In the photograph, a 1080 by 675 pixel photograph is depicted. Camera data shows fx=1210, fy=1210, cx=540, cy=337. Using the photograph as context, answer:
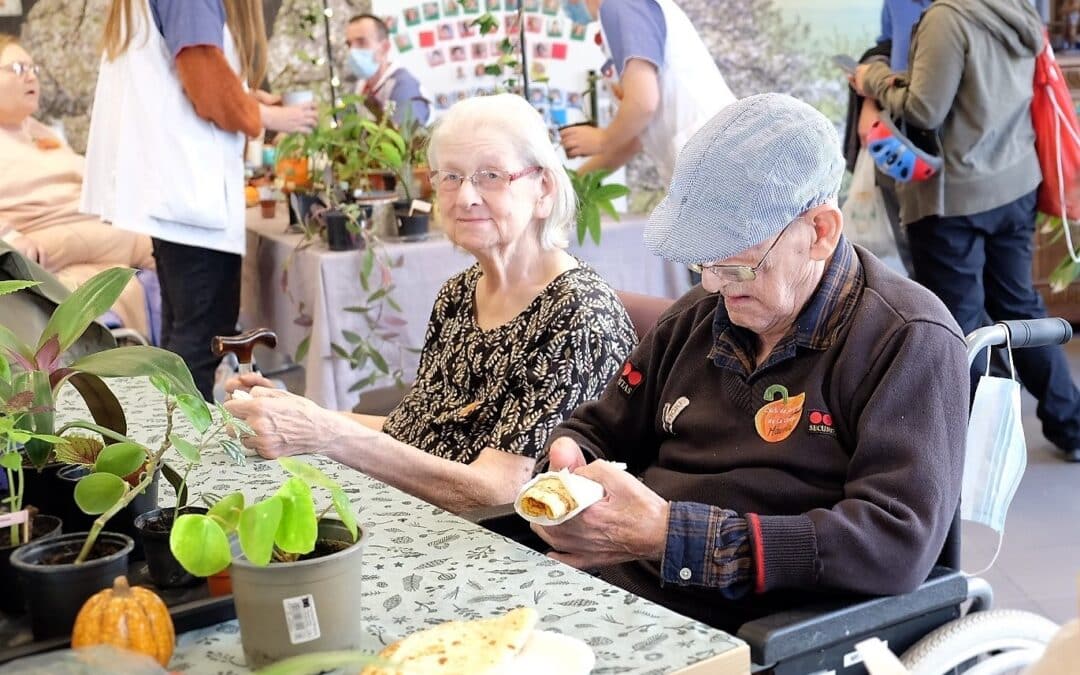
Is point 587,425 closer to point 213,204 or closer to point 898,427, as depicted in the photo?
point 898,427

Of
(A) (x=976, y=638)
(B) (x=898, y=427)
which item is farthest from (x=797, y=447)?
(A) (x=976, y=638)

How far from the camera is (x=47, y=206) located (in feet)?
14.8

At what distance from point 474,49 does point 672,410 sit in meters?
4.33

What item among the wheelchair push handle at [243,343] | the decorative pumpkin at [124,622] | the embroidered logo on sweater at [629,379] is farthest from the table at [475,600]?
the wheelchair push handle at [243,343]

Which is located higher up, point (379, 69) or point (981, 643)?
point (379, 69)

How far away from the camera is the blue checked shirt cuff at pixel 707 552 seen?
52.5 inches

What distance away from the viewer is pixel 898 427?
1329 mm

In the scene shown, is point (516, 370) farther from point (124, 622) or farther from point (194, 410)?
point (124, 622)

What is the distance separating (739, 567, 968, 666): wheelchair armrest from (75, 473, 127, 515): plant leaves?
60 cm

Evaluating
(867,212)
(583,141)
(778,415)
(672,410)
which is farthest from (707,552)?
(867,212)

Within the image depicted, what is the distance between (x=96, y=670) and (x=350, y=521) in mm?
235

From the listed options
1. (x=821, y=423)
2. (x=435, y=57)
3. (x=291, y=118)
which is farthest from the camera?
(x=435, y=57)

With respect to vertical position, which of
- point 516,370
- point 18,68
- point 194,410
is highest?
point 18,68

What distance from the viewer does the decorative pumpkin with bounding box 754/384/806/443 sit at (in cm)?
145
